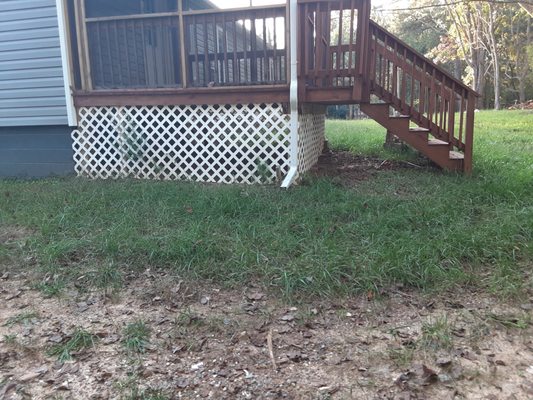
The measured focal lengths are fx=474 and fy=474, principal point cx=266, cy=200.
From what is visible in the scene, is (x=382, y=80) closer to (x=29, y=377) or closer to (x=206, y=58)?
(x=206, y=58)

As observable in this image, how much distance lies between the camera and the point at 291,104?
598 centimetres

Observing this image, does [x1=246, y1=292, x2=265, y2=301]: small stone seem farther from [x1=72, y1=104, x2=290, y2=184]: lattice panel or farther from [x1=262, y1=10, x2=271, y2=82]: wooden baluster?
[x1=262, y1=10, x2=271, y2=82]: wooden baluster

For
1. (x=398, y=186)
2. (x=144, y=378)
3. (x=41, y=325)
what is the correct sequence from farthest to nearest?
(x=398, y=186) < (x=41, y=325) < (x=144, y=378)

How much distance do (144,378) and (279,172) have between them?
413 centimetres

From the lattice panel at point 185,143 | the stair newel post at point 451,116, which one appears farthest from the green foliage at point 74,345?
the stair newel post at point 451,116

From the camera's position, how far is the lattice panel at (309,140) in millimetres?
6418

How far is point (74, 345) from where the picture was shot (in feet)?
8.71

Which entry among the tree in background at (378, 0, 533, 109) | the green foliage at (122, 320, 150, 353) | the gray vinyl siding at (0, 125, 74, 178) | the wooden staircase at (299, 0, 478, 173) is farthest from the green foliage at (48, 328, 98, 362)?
the tree in background at (378, 0, 533, 109)

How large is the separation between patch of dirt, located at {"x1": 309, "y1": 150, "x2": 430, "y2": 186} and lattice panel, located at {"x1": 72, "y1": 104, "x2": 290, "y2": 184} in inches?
32.5

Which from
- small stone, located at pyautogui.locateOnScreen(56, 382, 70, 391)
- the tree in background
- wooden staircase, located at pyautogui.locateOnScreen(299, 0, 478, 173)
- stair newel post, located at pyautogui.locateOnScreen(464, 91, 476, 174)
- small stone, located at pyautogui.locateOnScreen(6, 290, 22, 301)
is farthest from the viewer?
A: the tree in background

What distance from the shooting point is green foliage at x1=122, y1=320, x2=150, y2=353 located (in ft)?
8.59

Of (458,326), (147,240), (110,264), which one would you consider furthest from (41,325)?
(458,326)

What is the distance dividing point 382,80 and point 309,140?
145 centimetres

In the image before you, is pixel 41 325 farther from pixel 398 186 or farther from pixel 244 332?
pixel 398 186
